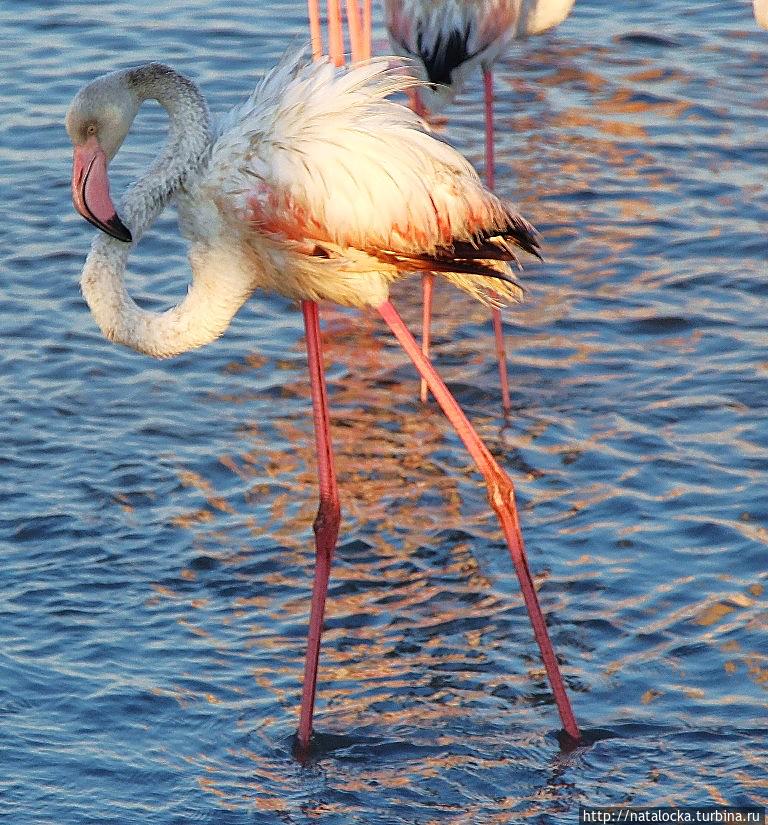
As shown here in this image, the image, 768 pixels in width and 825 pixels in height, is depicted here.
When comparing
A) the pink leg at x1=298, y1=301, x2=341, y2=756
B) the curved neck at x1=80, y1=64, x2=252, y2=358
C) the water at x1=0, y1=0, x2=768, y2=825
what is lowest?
the water at x1=0, y1=0, x2=768, y2=825

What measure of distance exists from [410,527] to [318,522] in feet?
2.71

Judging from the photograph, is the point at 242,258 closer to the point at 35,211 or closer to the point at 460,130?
the point at 35,211

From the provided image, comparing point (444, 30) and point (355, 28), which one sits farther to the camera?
point (355, 28)

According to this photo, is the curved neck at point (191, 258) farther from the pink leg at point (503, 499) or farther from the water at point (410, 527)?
the water at point (410, 527)

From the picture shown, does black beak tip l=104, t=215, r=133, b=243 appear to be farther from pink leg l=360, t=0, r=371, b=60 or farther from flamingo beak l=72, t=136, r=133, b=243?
pink leg l=360, t=0, r=371, b=60

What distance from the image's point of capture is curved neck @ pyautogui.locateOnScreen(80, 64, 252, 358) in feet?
17.2

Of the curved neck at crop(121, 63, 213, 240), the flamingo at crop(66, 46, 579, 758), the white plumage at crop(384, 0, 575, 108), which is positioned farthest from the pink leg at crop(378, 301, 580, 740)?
the white plumage at crop(384, 0, 575, 108)

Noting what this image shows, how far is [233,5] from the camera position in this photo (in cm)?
1252

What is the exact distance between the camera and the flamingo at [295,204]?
512 cm

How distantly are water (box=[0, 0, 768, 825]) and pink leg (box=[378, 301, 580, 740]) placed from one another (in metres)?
0.16

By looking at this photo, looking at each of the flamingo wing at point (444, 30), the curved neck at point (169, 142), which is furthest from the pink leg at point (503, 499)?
the flamingo wing at point (444, 30)

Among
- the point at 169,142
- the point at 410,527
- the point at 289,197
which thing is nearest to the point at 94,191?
the point at 169,142

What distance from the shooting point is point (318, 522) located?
579 centimetres

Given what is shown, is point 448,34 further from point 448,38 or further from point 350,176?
point 350,176
